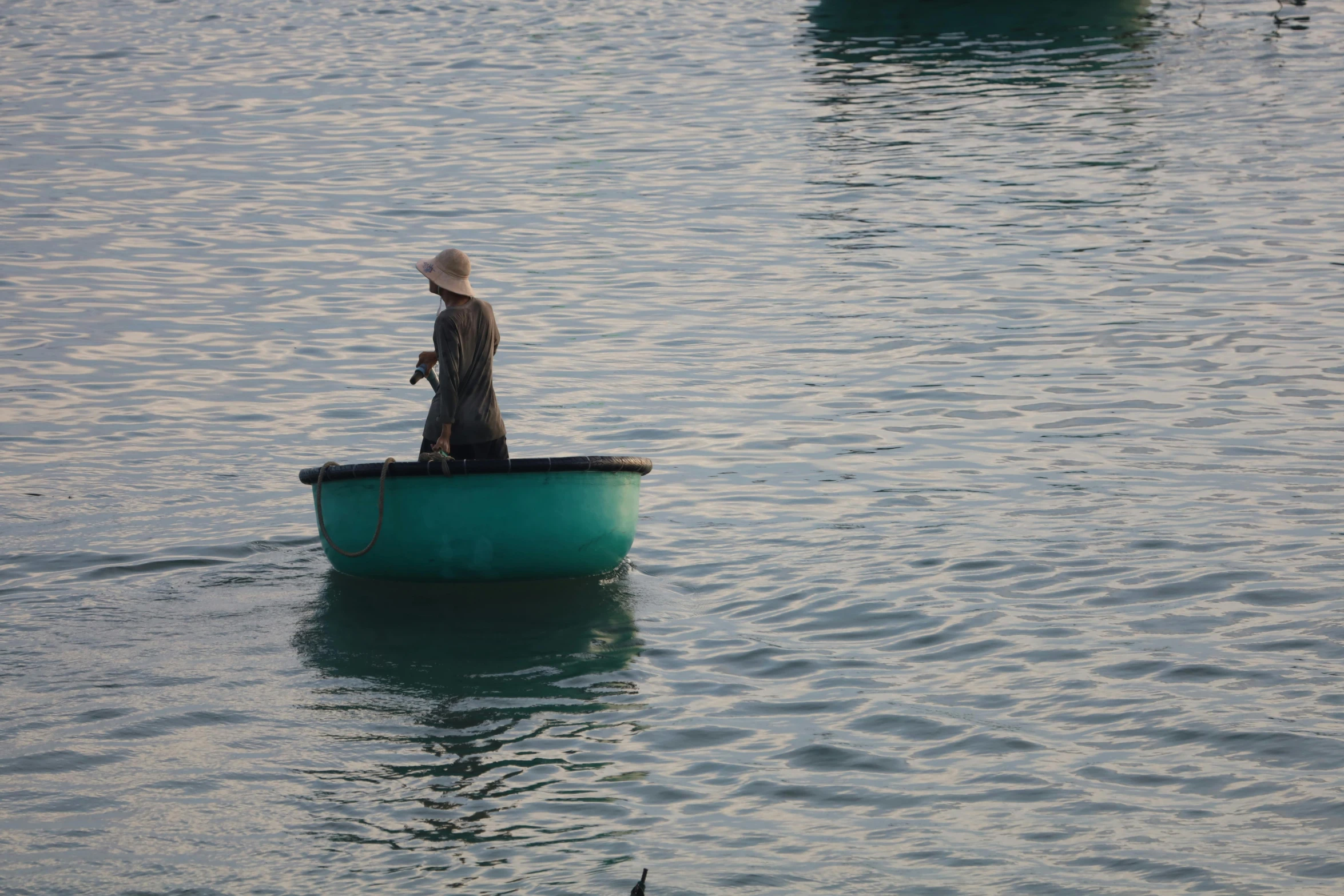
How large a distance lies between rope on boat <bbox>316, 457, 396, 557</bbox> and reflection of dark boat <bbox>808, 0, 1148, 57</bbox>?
104 ft

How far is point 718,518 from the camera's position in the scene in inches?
478

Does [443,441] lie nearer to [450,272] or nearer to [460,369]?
[460,369]

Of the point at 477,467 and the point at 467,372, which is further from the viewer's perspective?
the point at 467,372

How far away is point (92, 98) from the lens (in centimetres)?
3469

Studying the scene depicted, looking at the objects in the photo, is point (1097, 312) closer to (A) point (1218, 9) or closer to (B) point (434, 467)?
(B) point (434, 467)

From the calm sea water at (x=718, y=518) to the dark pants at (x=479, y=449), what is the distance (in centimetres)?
84

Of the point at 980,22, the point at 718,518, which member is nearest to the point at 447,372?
the point at 718,518

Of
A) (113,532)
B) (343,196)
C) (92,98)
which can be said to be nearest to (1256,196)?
(343,196)

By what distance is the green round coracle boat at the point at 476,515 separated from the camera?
10.3 metres

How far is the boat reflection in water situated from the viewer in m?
39.6

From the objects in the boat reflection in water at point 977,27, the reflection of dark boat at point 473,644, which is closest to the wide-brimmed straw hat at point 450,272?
the reflection of dark boat at point 473,644

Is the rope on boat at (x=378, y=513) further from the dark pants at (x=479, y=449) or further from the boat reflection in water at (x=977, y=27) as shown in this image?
the boat reflection in water at (x=977, y=27)

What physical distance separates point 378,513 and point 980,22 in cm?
3573

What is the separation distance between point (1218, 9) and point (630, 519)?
39.3 meters
